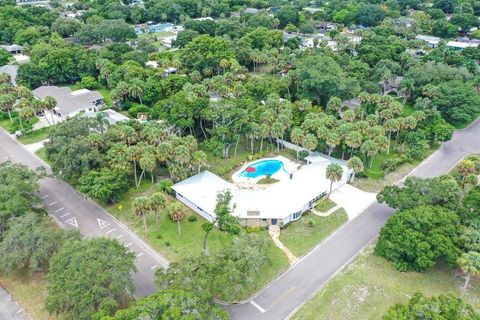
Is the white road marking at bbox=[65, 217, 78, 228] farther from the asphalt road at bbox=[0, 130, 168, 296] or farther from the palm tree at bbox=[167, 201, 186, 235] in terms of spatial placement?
the palm tree at bbox=[167, 201, 186, 235]

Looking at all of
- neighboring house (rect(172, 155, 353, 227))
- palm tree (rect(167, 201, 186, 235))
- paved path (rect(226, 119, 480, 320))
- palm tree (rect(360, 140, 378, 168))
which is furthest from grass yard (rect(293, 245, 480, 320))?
palm tree (rect(360, 140, 378, 168))

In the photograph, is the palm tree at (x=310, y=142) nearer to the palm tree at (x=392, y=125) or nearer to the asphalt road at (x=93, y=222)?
the palm tree at (x=392, y=125)

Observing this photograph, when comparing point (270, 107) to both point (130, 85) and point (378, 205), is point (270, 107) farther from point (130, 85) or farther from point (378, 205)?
point (130, 85)

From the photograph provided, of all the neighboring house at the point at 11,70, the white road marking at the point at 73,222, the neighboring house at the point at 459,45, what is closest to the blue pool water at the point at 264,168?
the white road marking at the point at 73,222

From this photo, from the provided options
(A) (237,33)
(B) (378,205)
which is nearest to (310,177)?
(B) (378,205)

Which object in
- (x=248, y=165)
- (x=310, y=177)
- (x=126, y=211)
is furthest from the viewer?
(x=248, y=165)
